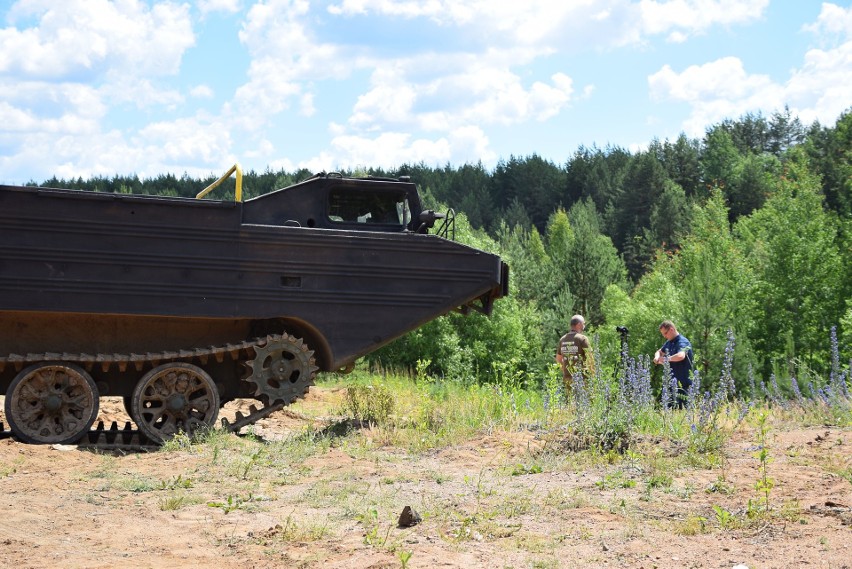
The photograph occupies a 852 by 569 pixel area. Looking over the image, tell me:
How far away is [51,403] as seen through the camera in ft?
34.8

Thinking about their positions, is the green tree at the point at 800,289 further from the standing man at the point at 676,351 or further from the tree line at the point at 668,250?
the standing man at the point at 676,351

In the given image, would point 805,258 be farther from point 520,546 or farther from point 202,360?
point 520,546

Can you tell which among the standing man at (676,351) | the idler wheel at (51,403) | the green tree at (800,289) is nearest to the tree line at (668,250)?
the green tree at (800,289)

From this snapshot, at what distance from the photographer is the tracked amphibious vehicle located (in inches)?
417

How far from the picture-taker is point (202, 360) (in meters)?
11.2

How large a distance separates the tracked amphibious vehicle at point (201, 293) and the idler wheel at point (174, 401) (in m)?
0.02

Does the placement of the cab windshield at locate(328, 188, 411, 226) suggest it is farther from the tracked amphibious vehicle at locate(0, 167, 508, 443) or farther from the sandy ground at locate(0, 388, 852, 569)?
the sandy ground at locate(0, 388, 852, 569)

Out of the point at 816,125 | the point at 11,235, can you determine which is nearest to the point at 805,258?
the point at 11,235

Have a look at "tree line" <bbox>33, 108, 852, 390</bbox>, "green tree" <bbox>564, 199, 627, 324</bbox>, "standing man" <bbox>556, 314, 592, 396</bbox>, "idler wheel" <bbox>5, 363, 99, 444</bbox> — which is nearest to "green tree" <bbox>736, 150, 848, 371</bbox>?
"tree line" <bbox>33, 108, 852, 390</bbox>

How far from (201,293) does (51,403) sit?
194cm

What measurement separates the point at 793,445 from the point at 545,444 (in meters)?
2.19

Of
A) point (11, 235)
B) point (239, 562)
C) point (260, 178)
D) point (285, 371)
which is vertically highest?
point (260, 178)

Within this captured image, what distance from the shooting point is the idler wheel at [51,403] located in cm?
1059

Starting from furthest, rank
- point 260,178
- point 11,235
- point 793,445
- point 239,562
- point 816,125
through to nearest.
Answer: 1. point 260,178
2. point 816,125
3. point 11,235
4. point 793,445
5. point 239,562
